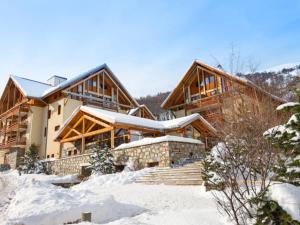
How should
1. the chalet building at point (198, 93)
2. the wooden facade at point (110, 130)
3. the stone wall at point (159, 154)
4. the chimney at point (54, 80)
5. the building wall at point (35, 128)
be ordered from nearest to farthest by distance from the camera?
the stone wall at point (159, 154), the wooden facade at point (110, 130), the chalet building at point (198, 93), the building wall at point (35, 128), the chimney at point (54, 80)

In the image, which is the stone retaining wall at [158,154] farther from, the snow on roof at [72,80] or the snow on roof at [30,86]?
the snow on roof at [30,86]

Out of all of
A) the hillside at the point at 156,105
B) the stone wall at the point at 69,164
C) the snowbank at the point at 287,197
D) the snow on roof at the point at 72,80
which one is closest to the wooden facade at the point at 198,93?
the snow on roof at the point at 72,80

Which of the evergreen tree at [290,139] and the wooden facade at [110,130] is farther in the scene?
the wooden facade at [110,130]

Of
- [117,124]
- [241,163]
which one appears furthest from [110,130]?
[241,163]

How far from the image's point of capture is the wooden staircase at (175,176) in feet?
33.8

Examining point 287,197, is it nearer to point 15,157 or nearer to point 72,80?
point 72,80

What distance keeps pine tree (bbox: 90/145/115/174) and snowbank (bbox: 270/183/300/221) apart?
36.3ft

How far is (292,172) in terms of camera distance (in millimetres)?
3756

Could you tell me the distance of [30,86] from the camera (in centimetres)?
2836

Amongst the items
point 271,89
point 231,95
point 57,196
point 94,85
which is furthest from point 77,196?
point 94,85

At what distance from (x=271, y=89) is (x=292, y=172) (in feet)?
26.9

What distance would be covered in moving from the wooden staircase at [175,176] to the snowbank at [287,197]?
6586 mm

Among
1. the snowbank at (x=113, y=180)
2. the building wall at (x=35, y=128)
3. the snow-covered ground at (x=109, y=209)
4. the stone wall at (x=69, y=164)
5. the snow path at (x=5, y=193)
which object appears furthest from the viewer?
the building wall at (x=35, y=128)

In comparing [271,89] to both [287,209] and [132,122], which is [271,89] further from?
[287,209]
